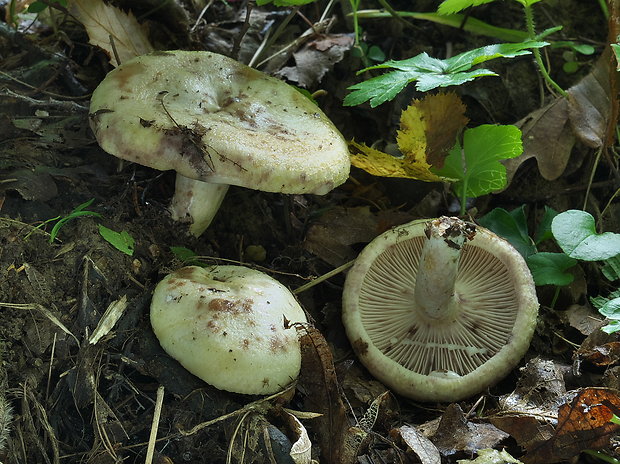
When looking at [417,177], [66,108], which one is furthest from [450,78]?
[66,108]

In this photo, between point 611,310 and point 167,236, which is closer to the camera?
point 611,310

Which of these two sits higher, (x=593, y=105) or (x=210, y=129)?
(x=210, y=129)

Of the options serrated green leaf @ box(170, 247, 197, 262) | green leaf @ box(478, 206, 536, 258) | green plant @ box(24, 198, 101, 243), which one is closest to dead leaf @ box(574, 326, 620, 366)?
green leaf @ box(478, 206, 536, 258)

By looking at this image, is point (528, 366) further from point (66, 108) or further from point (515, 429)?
point (66, 108)

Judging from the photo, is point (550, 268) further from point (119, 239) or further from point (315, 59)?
point (119, 239)

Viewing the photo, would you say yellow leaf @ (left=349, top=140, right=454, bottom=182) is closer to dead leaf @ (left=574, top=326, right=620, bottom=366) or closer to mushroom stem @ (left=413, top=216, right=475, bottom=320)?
mushroom stem @ (left=413, top=216, right=475, bottom=320)

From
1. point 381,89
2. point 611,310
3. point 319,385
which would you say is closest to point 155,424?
point 319,385

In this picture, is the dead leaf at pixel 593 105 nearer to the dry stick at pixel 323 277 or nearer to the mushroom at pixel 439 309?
the mushroom at pixel 439 309
